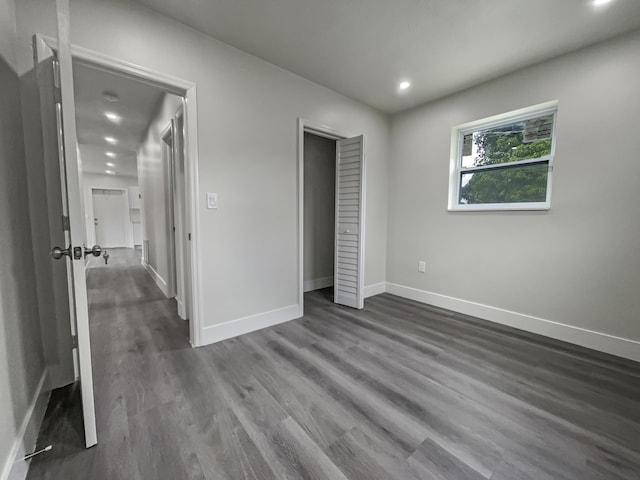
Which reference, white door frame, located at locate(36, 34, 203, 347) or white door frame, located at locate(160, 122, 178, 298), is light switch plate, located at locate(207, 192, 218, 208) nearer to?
white door frame, located at locate(36, 34, 203, 347)

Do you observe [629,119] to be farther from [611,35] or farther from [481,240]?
[481,240]

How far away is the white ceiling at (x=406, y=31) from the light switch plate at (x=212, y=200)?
4.18 feet

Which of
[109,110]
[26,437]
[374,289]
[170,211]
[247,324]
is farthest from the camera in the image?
[374,289]

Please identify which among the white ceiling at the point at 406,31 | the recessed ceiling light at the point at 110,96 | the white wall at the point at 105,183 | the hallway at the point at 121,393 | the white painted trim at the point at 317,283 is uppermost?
the white ceiling at the point at 406,31

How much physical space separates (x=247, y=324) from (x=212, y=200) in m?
1.19

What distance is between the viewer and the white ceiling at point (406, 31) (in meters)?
1.71

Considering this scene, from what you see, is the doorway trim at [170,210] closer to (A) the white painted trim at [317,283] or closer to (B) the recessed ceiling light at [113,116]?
(B) the recessed ceiling light at [113,116]

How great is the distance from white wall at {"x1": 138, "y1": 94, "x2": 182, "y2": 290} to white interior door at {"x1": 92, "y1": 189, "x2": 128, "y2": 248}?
4745mm

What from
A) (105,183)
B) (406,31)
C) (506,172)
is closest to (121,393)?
(406,31)

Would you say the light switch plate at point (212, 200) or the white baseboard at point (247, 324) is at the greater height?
the light switch plate at point (212, 200)

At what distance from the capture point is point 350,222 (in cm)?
307

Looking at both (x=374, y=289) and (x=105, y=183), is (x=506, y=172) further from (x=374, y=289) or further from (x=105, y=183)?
(x=105, y=183)

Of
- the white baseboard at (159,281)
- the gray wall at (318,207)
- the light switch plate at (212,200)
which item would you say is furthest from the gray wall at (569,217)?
the white baseboard at (159,281)

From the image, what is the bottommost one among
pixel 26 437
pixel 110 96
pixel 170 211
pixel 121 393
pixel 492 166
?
pixel 121 393
